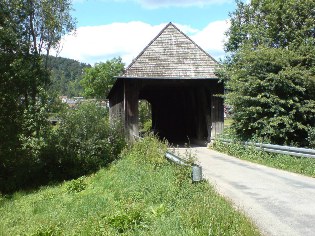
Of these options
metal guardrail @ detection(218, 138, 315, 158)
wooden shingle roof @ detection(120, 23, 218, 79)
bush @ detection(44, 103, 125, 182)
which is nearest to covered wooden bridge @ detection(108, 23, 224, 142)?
wooden shingle roof @ detection(120, 23, 218, 79)

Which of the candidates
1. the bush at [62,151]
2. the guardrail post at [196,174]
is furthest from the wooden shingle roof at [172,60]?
the guardrail post at [196,174]

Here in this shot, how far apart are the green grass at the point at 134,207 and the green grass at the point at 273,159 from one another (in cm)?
403

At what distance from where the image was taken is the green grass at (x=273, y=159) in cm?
1180

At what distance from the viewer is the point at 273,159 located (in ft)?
44.6

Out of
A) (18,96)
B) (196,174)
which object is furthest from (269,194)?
(18,96)

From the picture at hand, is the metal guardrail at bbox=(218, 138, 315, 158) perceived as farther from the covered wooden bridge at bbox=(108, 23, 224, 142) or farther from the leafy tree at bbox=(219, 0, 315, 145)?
the covered wooden bridge at bbox=(108, 23, 224, 142)

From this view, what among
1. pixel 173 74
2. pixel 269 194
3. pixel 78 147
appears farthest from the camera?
pixel 173 74

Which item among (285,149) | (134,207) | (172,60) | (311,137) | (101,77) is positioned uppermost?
(101,77)

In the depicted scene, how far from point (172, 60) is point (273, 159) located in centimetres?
843

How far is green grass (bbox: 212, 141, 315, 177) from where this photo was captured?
11.8 m

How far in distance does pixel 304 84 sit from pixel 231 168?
553 centimetres

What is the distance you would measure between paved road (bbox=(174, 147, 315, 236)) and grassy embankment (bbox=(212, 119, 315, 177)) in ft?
1.67

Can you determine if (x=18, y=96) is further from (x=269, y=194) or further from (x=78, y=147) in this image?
(x=269, y=194)

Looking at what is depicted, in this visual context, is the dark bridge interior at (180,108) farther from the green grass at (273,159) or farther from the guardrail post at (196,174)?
the guardrail post at (196,174)
